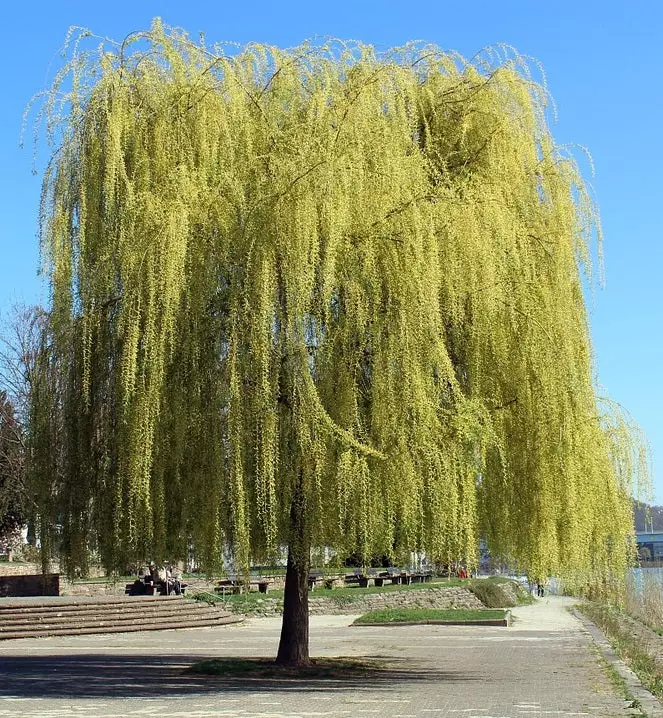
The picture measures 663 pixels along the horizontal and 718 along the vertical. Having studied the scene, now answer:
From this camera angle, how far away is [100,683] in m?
Result: 14.5

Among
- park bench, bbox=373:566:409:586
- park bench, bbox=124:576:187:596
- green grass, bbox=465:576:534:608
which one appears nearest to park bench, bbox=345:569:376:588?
park bench, bbox=373:566:409:586

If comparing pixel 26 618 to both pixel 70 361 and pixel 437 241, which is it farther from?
pixel 437 241

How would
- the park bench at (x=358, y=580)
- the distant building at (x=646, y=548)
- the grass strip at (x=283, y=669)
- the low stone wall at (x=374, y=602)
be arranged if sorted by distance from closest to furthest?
the grass strip at (x=283, y=669) → the distant building at (x=646, y=548) → the low stone wall at (x=374, y=602) → the park bench at (x=358, y=580)

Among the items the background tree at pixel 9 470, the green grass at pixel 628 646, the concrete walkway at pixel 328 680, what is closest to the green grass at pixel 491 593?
the green grass at pixel 628 646

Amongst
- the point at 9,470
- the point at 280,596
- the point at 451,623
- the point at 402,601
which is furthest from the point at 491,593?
the point at 9,470

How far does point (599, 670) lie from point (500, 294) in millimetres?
7209

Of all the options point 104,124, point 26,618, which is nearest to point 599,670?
point 104,124

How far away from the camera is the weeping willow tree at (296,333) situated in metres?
11.5

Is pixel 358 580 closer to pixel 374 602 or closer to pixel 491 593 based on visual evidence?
pixel 491 593

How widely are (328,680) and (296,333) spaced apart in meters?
5.23

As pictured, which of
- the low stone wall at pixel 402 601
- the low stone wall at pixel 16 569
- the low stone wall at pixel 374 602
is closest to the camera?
the low stone wall at pixel 374 602

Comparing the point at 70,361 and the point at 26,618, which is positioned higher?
the point at 70,361

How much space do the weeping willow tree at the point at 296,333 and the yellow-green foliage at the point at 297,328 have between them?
0.03m

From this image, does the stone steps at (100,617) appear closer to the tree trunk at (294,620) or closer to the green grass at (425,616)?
the green grass at (425,616)
